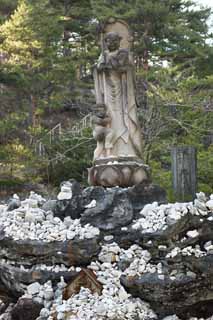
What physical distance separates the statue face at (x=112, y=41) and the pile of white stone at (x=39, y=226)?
83.8 inches

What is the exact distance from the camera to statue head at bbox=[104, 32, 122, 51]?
604 centimetres

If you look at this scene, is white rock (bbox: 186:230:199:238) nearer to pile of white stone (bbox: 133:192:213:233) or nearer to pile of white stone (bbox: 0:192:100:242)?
pile of white stone (bbox: 133:192:213:233)

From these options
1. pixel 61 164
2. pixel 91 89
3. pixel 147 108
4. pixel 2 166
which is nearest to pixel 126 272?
pixel 147 108

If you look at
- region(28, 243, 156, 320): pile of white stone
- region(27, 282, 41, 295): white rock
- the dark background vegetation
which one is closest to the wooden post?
the dark background vegetation

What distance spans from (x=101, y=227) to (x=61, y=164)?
8151 millimetres

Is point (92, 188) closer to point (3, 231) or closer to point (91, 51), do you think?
point (3, 231)

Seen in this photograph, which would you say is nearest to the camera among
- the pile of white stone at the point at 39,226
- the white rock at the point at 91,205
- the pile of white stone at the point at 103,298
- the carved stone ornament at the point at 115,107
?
the pile of white stone at the point at 103,298

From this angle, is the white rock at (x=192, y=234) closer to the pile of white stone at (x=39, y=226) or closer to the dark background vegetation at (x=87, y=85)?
the pile of white stone at (x=39, y=226)

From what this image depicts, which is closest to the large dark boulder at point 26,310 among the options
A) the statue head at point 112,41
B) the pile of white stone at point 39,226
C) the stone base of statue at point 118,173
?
the pile of white stone at point 39,226

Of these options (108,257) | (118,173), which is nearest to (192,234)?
(108,257)

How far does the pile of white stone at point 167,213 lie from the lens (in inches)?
181

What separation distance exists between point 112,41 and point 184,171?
2.56 m

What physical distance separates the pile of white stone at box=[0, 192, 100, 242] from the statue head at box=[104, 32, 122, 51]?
2.13 meters

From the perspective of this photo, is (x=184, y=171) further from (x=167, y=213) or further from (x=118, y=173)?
(x=167, y=213)
